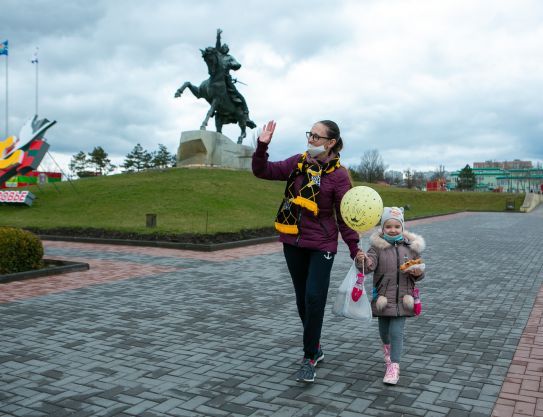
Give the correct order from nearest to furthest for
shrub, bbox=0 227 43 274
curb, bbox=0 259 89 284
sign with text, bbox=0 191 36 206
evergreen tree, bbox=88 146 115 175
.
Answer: curb, bbox=0 259 89 284, shrub, bbox=0 227 43 274, sign with text, bbox=0 191 36 206, evergreen tree, bbox=88 146 115 175

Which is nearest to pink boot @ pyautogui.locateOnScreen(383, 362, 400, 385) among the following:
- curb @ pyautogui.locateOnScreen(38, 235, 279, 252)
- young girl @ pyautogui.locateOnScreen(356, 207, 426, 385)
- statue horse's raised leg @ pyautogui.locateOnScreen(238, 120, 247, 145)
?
young girl @ pyautogui.locateOnScreen(356, 207, 426, 385)

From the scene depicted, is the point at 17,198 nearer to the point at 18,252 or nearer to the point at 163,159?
the point at 18,252

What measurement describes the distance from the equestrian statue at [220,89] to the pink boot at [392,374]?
Answer: 28382 mm

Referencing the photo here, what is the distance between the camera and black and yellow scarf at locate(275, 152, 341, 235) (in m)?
3.89

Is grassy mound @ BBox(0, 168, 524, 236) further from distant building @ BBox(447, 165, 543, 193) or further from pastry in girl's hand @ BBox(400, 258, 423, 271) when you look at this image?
distant building @ BBox(447, 165, 543, 193)

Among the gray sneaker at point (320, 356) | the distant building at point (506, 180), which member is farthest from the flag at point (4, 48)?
the distant building at point (506, 180)

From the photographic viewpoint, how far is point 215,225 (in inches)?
664

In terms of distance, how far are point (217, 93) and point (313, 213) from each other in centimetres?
2862

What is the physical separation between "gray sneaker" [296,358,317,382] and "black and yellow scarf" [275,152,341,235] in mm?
965

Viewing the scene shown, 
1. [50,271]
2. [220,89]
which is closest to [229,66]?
[220,89]

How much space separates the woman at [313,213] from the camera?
3.89 m

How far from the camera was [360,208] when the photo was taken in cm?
371

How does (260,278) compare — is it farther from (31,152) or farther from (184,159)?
(184,159)

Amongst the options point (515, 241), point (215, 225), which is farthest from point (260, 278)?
point (515, 241)
